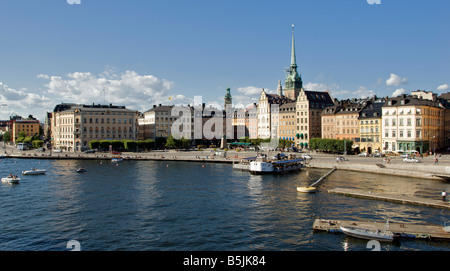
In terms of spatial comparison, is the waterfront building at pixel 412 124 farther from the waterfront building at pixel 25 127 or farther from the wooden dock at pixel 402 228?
the waterfront building at pixel 25 127

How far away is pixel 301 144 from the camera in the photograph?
11112cm

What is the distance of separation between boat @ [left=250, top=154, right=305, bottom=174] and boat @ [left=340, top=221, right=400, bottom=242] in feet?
125

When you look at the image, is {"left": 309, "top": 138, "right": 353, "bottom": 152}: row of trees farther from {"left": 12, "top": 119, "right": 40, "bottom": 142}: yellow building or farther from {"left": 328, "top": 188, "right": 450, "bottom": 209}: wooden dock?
{"left": 12, "top": 119, "right": 40, "bottom": 142}: yellow building

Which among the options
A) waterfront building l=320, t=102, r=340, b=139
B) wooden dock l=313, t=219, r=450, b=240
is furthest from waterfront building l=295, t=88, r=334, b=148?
wooden dock l=313, t=219, r=450, b=240

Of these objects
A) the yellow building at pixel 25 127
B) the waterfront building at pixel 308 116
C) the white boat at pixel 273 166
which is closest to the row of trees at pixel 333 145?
the waterfront building at pixel 308 116

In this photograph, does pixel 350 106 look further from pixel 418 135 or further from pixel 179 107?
pixel 179 107

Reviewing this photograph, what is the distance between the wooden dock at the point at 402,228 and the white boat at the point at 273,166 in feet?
116

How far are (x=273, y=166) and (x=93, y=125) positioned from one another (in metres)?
66.8

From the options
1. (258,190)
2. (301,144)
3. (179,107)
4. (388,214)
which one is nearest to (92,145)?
(179,107)

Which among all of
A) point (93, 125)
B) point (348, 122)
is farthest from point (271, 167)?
point (93, 125)

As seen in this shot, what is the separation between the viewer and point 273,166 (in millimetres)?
66062

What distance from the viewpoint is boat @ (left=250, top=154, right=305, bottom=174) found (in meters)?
64.2
